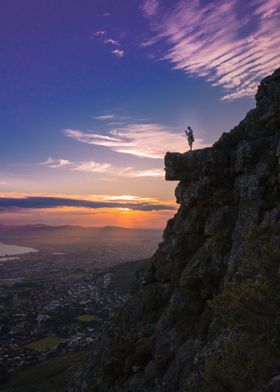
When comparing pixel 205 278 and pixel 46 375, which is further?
pixel 46 375

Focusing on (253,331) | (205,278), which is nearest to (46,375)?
(205,278)

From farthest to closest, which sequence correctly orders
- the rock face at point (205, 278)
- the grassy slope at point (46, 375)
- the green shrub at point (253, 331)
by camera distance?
1. the grassy slope at point (46, 375)
2. the rock face at point (205, 278)
3. the green shrub at point (253, 331)

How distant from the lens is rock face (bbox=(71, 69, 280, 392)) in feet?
56.0

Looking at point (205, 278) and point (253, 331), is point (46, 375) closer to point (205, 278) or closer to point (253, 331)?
point (205, 278)

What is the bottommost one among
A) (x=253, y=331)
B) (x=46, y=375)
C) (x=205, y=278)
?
(x=46, y=375)

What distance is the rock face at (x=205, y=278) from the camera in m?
17.1

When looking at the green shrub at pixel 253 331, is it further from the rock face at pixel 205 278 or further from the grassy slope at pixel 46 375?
the grassy slope at pixel 46 375

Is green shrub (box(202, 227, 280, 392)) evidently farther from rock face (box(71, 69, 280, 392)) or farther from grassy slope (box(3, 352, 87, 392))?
grassy slope (box(3, 352, 87, 392))

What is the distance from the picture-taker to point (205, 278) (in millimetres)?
30156

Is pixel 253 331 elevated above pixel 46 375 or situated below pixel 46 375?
above

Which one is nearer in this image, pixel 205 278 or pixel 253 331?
pixel 253 331

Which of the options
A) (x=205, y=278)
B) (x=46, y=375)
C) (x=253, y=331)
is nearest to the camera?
(x=253, y=331)

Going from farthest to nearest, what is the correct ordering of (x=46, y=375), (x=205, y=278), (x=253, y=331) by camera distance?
1. (x=46, y=375)
2. (x=205, y=278)
3. (x=253, y=331)

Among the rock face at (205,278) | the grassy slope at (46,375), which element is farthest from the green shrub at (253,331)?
the grassy slope at (46,375)
